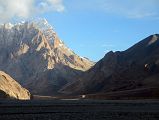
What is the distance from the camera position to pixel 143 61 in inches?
7736

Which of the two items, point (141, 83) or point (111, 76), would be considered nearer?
point (141, 83)

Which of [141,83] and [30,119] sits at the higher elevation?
[141,83]

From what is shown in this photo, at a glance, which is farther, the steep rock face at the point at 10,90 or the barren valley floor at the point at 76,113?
the steep rock face at the point at 10,90

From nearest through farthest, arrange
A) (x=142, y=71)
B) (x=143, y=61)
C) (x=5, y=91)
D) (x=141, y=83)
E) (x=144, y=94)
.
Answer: (x=5, y=91)
(x=144, y=94)
(x=141, y=83)
(x=142, y=71)
(x=143, y=61)

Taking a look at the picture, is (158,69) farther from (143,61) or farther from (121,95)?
(121,95)

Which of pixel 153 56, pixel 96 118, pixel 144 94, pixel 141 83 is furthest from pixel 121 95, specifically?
pixel 96 118

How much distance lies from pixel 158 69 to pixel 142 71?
8.09 m

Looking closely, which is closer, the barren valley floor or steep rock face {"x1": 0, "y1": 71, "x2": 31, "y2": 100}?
the barren valley floor

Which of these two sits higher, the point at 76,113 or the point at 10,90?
the point at 10,90

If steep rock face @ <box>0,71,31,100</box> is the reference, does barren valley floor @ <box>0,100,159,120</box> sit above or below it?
below

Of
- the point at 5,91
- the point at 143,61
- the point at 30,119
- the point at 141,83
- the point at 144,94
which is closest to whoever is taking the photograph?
the point at 30,119

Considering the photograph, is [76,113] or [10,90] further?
[10,90]

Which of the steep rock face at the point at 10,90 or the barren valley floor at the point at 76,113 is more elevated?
the steep rock face at the point at 10,90

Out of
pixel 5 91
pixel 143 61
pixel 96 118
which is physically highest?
pixel 143 61
